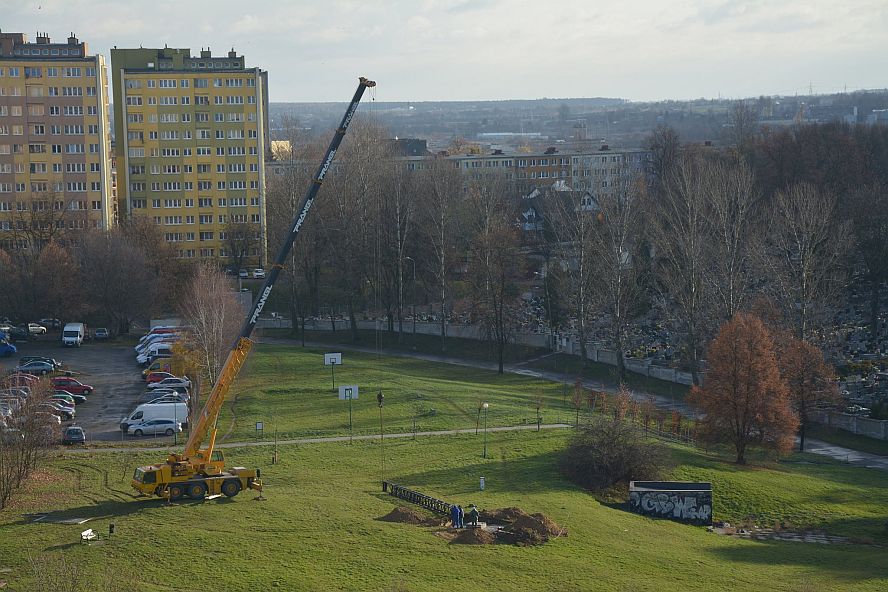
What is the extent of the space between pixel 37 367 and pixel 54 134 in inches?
1454

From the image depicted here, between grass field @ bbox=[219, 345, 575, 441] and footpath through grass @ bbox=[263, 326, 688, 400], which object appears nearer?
grass field @ bbox=[219, 345, 575, 441]

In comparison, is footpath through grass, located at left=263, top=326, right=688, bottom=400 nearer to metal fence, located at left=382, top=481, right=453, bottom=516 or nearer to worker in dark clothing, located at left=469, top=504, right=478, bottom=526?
metal fence, located at left=382, top=481, right=453, bottom=516

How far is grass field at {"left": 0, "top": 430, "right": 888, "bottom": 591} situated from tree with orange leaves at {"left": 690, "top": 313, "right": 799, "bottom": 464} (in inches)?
73.8

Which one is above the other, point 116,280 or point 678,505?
point 116,280

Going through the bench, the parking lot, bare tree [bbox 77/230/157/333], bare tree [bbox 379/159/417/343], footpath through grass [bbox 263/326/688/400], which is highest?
bare tree [bbox 379/159/417/343]

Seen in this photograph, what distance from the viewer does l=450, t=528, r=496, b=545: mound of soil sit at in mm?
29375

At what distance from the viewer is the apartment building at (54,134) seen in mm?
87188

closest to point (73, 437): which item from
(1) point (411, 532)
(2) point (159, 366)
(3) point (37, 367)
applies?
(2) point (159, 366)

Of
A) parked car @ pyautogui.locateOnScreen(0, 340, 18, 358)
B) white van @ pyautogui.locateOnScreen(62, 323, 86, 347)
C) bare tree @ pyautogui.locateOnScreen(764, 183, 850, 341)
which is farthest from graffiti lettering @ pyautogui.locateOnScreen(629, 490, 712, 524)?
white van @ pyautogui.locateOnScreen(62, 323, 86, 347)

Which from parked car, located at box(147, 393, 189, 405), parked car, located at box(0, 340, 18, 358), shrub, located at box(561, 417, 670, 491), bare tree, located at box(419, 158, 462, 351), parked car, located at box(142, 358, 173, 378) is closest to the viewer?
shrub, located at box(561, 417, 670, 491)

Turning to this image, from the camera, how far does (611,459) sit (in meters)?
37.9

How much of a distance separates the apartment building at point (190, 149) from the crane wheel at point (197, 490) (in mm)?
57913

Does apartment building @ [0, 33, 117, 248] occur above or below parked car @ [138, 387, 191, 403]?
above

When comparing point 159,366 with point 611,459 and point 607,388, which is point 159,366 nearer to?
point 607,388
